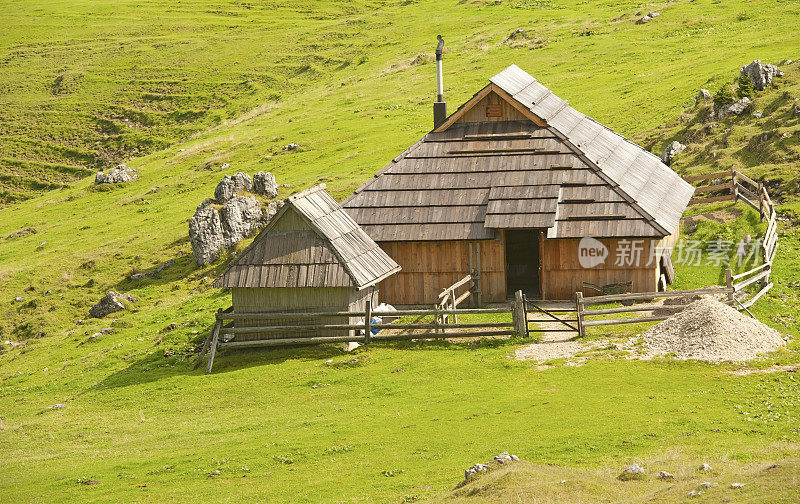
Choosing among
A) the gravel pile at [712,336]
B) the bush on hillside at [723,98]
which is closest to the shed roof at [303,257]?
the gravel pile at [712,336]

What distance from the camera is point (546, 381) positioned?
22078 mm

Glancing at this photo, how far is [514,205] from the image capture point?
1182 inches

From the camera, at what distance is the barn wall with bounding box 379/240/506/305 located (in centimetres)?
3094

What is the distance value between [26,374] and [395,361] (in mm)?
15608

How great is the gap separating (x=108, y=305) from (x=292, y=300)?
51.3ft

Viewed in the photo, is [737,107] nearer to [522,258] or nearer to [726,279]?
[522,258]

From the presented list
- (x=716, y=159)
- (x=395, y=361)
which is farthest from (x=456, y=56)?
(x=395, y=361)

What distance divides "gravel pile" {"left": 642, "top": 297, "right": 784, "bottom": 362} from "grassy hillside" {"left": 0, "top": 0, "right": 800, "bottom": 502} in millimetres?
914

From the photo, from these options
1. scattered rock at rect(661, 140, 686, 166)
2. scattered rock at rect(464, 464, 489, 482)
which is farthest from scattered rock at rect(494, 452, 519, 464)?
scattered rock at rect(661, 140, 686, 166)

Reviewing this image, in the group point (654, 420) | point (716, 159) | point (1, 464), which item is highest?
point (716, 159)

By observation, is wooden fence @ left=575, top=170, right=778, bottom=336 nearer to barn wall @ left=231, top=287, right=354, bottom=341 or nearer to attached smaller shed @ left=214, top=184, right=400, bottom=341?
attached smaller shed @ left=214, top=184, right=400, bottom=341

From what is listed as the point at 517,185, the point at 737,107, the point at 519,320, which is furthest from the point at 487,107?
the point at 737,107

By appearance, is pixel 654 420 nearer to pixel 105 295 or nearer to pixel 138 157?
pixel 105 295

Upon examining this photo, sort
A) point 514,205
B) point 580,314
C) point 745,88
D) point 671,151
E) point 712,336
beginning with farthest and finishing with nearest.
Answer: point 745,88, point 671,151, point 514,205, point 580,314, point 712,336
